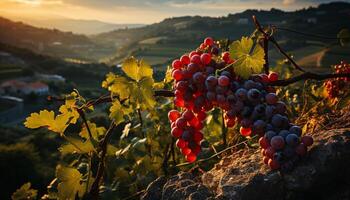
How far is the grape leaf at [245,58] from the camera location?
1847 mm

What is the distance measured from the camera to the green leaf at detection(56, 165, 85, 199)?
2.29 meters

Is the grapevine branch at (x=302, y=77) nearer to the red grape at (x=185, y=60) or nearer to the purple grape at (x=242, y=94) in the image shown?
the purple grape at (x=242, y=94)

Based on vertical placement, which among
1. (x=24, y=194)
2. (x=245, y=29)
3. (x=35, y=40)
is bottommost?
(x=35, y=40)

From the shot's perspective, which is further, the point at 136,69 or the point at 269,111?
the point at 136,69

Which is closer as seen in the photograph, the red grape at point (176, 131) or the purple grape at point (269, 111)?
the purple grape at point (269, 111)

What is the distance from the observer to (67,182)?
91.8 inches

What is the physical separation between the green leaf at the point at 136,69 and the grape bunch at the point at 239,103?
0.90ft

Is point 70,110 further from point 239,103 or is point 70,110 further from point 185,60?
point 239,103

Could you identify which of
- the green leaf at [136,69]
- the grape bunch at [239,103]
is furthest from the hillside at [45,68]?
the grape bunch at [239,103]

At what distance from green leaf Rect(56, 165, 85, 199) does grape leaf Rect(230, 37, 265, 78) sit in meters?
1.18

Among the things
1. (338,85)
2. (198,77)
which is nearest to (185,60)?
(198,77)

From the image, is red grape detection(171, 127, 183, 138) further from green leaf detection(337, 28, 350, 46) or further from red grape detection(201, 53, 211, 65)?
green leaf detection(337, 28, 350, 46)

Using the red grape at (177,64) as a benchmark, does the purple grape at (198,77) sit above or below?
below

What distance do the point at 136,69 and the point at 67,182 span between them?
796mm
